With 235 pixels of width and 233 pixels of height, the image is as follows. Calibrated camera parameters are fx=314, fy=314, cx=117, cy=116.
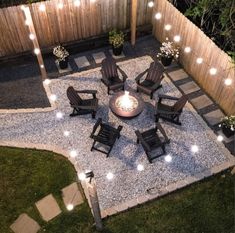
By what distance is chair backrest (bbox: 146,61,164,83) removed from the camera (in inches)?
439

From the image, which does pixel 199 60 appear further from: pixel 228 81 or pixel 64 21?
pixel 64 21

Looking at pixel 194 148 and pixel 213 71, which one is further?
pixel 213 71

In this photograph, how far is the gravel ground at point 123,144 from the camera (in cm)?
922

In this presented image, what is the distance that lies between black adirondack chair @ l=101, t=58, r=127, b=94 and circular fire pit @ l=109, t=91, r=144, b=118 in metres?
0.45

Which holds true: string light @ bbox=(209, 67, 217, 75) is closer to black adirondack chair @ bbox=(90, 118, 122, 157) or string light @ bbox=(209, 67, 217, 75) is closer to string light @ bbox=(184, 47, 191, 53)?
string light @ bbox=(184, 47, 191, 53)

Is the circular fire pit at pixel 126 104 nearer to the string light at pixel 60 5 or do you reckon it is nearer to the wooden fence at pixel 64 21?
the wooden fence at pixel 64 21

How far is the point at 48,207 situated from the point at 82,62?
6.10 meters

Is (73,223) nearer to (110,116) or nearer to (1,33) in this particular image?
(110,116)

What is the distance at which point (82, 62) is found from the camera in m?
12.6

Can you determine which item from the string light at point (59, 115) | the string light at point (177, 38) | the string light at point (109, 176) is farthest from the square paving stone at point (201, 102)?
the string light at point (59, 115)

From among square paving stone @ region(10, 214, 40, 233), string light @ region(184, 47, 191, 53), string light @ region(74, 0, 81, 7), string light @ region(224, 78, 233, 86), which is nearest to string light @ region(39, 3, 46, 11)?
string light @ region(74, 0, 81, 7)

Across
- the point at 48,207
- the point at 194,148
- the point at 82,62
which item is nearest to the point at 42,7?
the point at 82,62

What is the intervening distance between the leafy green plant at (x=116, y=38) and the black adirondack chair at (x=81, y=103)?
9.21 feet

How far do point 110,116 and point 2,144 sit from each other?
3638mm
